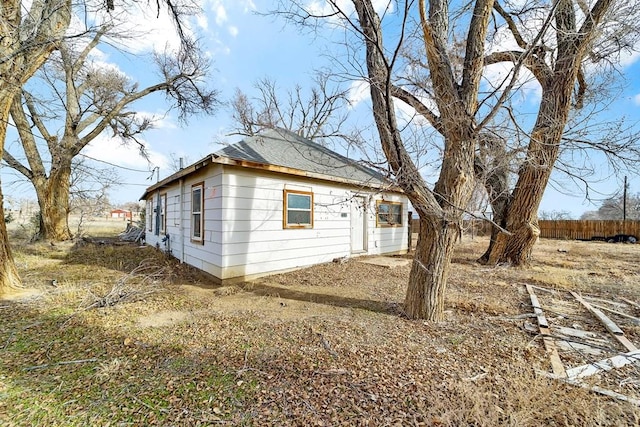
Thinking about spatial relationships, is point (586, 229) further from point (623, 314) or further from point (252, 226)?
point (252, 226)

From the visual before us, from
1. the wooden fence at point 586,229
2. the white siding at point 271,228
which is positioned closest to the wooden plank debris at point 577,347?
the white siding at point 271,228

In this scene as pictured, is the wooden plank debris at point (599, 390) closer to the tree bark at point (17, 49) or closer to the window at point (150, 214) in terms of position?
the tree bark at point (17, 49)

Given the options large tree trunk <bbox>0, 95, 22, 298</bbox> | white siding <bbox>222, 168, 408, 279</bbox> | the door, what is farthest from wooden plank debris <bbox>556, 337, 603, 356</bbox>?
large tree trunk <bbox>0, 95, 22, 298</bbox>

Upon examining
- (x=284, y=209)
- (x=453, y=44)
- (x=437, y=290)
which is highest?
(x=453, y=44)

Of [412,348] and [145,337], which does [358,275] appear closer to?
[412,348]

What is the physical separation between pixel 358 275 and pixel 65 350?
523 centimetres

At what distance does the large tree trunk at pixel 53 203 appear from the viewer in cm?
1062

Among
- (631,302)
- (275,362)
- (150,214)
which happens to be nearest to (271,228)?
(275,362)

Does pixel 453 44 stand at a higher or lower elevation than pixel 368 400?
higher

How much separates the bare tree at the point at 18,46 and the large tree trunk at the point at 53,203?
7.45 meters

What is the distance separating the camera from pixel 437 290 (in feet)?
12.4

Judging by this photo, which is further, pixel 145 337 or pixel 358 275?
pixel 358 275

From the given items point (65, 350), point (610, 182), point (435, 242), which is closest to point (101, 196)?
point (65, 350)

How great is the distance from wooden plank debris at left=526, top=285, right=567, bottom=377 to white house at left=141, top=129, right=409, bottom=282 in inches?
97.4
